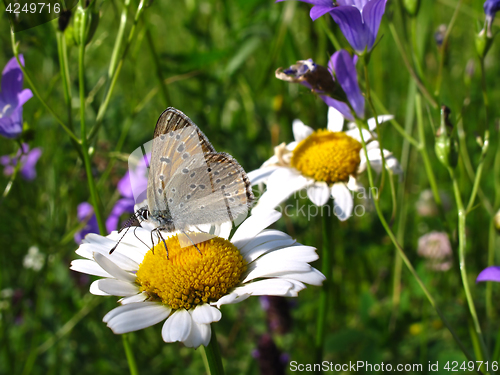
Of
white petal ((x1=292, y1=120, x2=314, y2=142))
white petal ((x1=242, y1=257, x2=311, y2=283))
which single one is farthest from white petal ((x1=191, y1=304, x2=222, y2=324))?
white petal ((x1=292, y1=120, x2=314, y2=142))

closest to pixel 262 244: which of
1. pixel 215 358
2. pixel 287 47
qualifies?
pixel 215 358

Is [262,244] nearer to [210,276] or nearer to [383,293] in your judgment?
[210,276]

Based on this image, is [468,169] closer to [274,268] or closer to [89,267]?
[274,268]

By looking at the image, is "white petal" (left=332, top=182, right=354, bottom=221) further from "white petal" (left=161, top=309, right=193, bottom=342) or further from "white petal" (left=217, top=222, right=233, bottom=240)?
"white petal" (left=161, top=309, right=193, bottom=342)

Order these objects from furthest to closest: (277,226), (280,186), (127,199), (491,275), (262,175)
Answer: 1. (277,226)
2. (127,199)
3. (262,175)
4. (280,186)
5. (491,275)

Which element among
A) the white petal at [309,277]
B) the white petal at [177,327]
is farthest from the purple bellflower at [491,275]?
the white petal at [177,327]

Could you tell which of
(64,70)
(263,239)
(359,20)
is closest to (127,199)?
(64,70)
